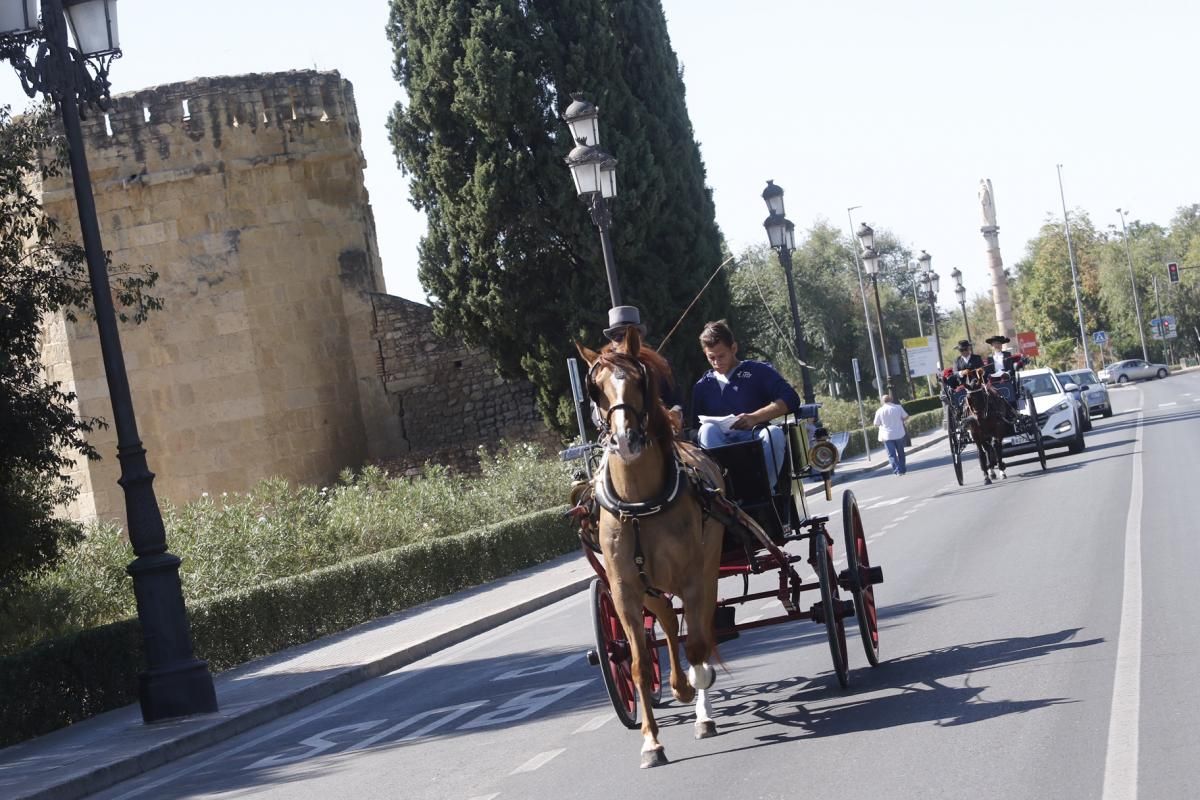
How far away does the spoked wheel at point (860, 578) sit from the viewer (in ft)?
28.4

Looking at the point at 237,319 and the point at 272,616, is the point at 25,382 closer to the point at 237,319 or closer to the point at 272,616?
the point at 272,616

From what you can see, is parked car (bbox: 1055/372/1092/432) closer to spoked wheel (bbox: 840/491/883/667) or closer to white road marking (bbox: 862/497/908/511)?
white road marking (bbox: 862/497/908/511)

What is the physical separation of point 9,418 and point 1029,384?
2023 cm

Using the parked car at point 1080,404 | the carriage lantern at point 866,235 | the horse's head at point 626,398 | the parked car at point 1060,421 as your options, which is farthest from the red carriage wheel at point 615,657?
the carriage lantern at point 866,235

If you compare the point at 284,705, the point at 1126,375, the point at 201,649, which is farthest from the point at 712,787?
the point at 1126,375

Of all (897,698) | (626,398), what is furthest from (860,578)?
(626,398)

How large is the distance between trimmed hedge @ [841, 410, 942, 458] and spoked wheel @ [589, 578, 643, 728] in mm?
32005

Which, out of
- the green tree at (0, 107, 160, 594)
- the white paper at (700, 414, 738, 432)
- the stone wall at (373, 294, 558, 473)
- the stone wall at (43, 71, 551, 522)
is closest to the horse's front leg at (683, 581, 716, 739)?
the white paper at (700, 414, 738, 432)

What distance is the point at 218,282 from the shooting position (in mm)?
33719

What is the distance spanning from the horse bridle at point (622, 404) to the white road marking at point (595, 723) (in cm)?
222

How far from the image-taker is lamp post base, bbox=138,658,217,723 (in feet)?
40.3

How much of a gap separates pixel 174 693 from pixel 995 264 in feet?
250

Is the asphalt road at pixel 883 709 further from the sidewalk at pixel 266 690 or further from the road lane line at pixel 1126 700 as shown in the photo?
the sidewalk at pixel 266 690

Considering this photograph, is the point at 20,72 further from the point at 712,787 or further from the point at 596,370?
the point at 712,787
